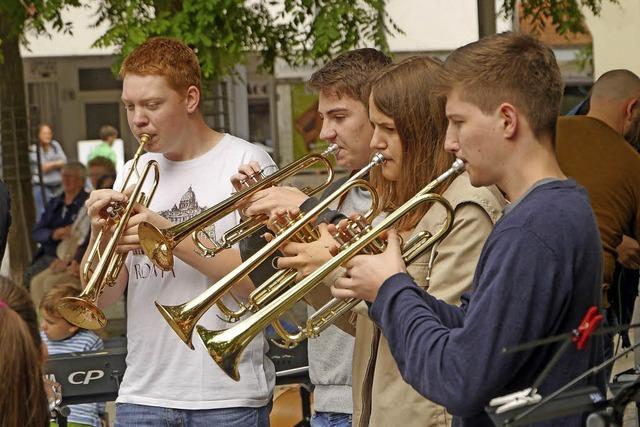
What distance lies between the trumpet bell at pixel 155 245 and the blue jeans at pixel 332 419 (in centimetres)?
69

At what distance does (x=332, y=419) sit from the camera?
383 cm

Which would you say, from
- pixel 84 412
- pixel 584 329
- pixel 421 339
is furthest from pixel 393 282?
pixel 84 412

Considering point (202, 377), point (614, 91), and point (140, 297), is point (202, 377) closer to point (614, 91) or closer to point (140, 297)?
point (140, 297)

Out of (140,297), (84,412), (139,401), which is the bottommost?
(84,412)

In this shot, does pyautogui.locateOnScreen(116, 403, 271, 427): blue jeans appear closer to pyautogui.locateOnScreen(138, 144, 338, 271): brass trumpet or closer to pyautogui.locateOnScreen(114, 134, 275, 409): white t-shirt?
pyautogui.locateOnScreen(114, 134, 275, 409): white t-shirt

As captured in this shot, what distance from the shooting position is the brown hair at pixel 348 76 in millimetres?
3758

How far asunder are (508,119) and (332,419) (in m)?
1.63

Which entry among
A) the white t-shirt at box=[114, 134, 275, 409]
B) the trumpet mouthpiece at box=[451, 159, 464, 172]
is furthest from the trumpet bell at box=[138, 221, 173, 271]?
the trumpet mouthpiece at box=[451, 159, 464, 172]

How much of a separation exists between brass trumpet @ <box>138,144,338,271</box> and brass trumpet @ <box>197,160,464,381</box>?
1.39 ft

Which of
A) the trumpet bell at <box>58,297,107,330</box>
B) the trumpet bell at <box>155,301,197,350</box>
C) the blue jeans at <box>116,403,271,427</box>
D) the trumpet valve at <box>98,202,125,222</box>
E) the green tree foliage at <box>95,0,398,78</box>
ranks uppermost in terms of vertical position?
the green tree foliage at <box>95,0,398,78</box>

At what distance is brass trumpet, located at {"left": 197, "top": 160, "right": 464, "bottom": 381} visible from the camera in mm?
2727

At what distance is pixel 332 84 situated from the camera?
3.78 m

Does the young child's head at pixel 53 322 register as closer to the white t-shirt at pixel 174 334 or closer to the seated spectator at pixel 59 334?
the seated spectator at pixel 59 334

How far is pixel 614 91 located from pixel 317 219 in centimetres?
300
